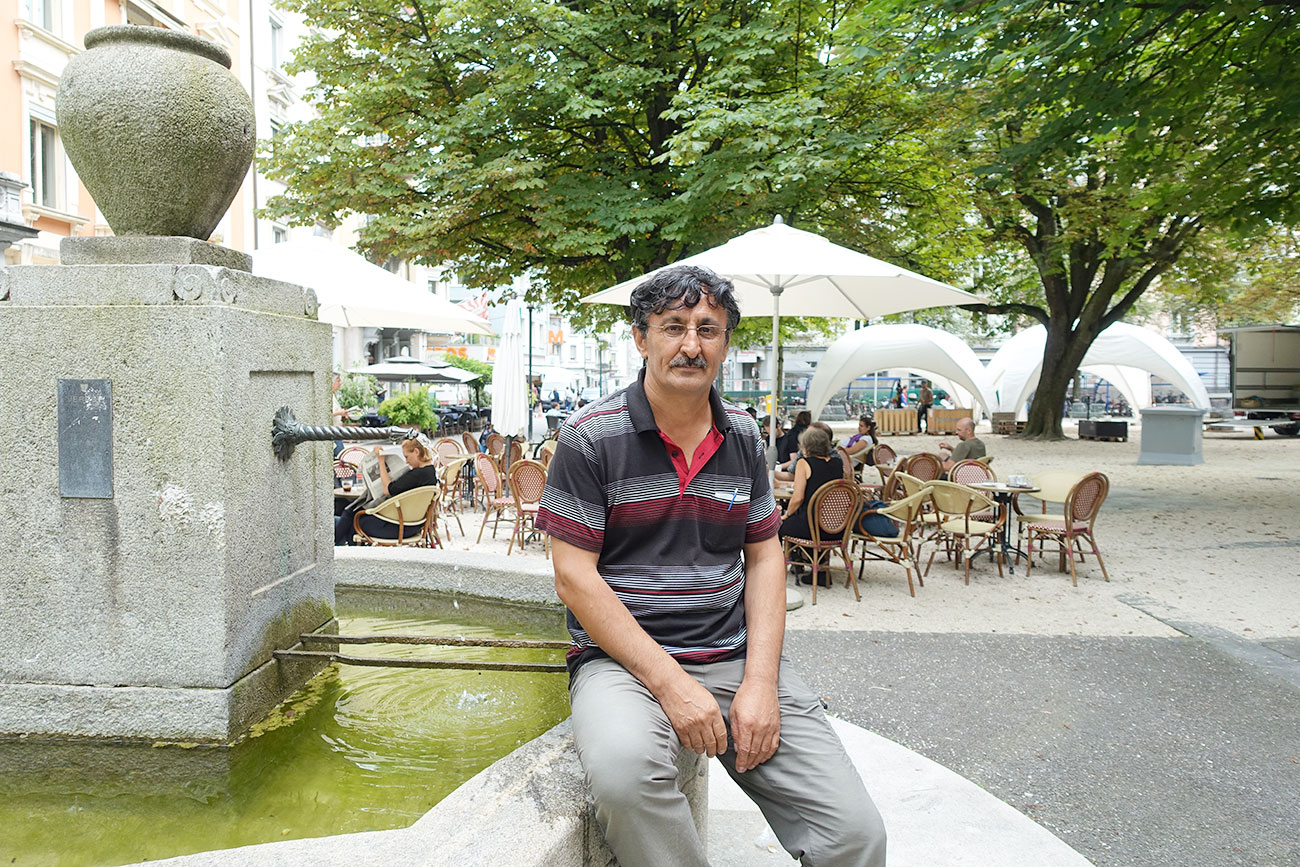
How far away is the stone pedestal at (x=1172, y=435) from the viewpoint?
760 inches

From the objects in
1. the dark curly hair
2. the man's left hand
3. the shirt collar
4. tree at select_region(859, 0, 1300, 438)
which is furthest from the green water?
tree at select_region(859, 0, 1300, 438)

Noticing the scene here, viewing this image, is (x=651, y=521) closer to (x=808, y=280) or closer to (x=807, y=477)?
(x=807, y=477)

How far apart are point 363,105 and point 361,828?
14124 millimetres

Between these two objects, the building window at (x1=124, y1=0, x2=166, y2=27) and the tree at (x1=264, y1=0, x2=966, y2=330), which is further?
the building window at (x1=124, y1=0, x2=166, y2=27)

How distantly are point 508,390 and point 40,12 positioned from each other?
50.6 feet

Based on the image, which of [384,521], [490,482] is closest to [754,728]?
[384,521]

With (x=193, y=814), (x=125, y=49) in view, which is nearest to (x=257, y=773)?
(x=193, y=814)

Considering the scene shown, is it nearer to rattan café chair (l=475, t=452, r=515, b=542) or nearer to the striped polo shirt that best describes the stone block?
the striped polo shirt

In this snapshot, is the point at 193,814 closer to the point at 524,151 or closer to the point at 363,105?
the point at 524,151

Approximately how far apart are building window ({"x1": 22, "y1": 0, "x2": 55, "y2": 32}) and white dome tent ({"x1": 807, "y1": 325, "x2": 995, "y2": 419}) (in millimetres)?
21337

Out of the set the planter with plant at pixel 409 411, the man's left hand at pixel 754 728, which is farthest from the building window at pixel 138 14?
the man's left hand at pixel 754 728

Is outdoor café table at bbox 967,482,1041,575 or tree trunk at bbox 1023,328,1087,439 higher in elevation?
tree trunk at bbox 1023,328,1087,439

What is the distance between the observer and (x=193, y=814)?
240cm

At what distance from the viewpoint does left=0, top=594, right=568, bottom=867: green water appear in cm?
230
